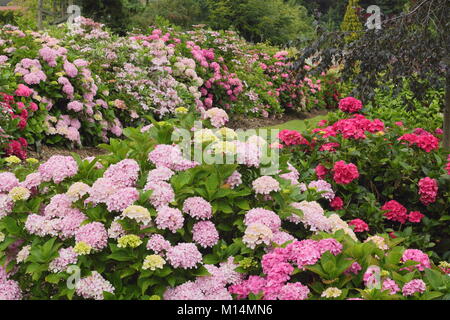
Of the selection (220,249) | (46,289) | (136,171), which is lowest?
(46,289)

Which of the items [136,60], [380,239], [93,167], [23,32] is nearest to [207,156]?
[93,167]

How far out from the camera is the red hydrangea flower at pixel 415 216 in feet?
11.8

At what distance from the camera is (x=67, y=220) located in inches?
91.8

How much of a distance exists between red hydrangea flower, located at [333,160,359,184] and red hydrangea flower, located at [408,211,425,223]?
0.48 m

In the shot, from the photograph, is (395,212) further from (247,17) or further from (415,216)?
(247,17)

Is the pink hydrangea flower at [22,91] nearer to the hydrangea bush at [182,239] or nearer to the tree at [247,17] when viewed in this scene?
the hydrangea bush at [182,239]

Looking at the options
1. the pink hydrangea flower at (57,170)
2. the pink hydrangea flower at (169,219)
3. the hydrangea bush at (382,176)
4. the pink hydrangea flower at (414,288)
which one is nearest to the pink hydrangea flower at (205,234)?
the pink hydrangea flower at (169,219)

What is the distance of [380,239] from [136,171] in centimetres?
122

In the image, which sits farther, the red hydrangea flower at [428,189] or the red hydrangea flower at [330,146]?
the red hydrangea flower at [330,146]

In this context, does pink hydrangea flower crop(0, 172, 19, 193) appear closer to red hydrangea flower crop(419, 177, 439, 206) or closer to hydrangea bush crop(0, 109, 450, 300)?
hydrangea bush crop(0, 109, 450, 300)

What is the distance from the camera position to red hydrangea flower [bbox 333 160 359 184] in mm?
3553

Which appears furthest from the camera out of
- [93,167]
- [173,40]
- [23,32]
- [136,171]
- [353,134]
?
[173,40]

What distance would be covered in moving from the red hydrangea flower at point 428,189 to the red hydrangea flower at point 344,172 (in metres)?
0.47

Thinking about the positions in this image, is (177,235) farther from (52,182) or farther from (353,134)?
(353,134)
